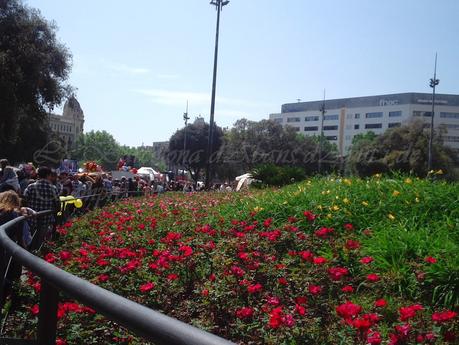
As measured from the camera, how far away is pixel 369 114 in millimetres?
105562

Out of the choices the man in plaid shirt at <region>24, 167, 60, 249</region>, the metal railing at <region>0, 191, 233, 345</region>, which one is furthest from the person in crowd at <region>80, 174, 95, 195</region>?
the metal railing at <region>0, 191, 233, 345</region>

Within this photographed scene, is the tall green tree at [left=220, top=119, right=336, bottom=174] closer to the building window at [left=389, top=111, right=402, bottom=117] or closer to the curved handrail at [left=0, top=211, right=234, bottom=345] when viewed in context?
the building window at [left=389, top=111, right=402, bottom=117]

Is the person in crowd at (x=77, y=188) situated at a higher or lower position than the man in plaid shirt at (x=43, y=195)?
lower

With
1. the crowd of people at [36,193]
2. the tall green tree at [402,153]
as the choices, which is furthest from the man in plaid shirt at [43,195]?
the tall green tree at [402,153]

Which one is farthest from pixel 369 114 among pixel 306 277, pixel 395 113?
pixel 306 277

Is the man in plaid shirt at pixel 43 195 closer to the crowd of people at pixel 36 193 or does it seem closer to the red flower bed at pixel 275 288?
the crowd of people at pixel 36 193

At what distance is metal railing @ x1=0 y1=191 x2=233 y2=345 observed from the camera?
0.95 meters

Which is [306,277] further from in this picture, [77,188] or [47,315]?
[77,188]

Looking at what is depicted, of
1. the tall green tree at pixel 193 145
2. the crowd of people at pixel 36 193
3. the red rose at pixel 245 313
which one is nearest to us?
the red rose at pixel 245 313

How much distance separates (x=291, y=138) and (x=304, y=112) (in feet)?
201

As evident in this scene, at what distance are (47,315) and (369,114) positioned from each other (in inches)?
4266

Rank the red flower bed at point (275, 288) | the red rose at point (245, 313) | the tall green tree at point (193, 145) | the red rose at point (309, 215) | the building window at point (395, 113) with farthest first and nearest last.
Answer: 1. the building window at point (395, 113)
2. the tall green tree at point (193, 145)
3. the red rose at point (309, 215)
4. the red rose at point (245, 313)
5. the red flower bed at point (275, 288)

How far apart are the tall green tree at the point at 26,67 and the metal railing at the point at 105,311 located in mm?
19206

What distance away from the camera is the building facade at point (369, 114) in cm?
9938
